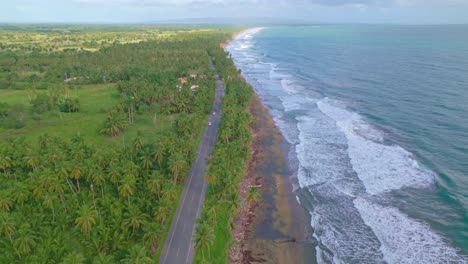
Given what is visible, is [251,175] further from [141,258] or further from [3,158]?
[3,158]

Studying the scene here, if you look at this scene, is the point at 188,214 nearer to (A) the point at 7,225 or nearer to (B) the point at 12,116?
(A) the point at 7,225

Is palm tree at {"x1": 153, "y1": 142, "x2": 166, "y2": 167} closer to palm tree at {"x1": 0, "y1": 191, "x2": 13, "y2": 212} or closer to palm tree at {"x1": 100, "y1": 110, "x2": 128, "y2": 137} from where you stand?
palm tree at {"x1": 0, "y1": 191, "x2": 13, "y2": 212}

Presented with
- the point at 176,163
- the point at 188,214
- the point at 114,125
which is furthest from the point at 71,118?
the point at 188,214

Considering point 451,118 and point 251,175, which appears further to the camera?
point 451,118

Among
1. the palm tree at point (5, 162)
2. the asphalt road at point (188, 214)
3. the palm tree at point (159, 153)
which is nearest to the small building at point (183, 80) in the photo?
the asphalt road at point (188, 214)

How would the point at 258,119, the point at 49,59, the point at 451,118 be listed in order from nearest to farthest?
the point at 451,118 → the point at 258,119 → the point at 49,59

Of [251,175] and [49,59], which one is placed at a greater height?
[49,59]

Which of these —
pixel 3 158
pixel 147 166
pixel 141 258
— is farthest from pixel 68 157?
pixel 141 258

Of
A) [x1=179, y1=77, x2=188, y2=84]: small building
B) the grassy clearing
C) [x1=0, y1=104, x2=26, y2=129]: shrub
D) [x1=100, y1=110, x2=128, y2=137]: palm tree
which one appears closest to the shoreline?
[x1=100, y1=110, x2=128, y2=137]: palm tree
